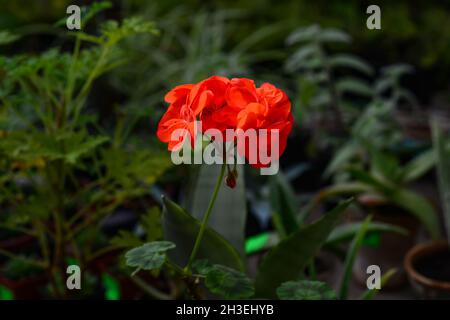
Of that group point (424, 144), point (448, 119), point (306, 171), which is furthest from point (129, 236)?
point (448, 119)

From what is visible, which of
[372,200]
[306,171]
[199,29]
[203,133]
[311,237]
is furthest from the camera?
[199,29]

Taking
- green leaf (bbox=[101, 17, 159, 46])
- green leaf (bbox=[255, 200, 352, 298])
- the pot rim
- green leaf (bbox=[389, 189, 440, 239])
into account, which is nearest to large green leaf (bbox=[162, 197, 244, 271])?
green leaf (bbox=[255, 200, 352, 298])

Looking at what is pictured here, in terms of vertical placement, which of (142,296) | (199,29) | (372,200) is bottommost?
(142,296)

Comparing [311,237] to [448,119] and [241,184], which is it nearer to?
[241,184]

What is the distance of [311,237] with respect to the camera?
2.07ft

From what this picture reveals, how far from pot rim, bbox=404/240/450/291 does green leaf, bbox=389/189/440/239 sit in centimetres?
7

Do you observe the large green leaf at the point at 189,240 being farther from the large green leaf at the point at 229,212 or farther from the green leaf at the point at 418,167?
the green leaf at the point at 418,167

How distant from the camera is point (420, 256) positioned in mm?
910

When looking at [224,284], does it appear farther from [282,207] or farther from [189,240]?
[282,207]

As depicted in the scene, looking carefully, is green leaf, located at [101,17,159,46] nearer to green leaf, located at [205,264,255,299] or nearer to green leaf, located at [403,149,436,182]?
green leaf, located at [205,264,255,299]

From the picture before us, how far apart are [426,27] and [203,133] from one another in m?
1.67

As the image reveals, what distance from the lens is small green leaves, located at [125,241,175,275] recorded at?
47cm

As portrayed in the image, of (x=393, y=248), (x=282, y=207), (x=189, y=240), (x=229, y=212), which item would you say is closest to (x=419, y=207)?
(x=393, y=248)

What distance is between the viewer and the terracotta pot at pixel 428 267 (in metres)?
0.81
